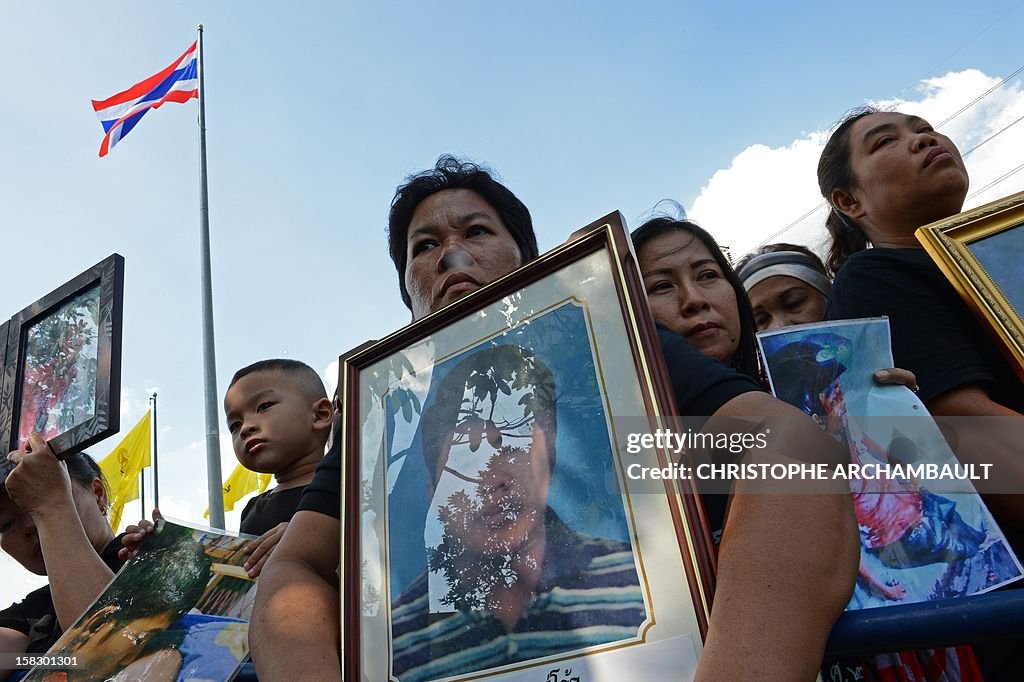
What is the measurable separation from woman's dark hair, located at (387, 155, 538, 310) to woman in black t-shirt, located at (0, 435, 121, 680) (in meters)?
1.13

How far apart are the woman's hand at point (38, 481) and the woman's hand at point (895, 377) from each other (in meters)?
2.11

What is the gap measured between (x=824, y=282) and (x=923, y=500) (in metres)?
1.30

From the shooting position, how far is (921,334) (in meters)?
1.25

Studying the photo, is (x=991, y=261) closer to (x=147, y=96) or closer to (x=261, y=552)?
(x=261, y=552)

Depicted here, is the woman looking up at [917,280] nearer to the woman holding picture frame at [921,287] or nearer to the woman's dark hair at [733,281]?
the woman holding picture frame at [921,287]

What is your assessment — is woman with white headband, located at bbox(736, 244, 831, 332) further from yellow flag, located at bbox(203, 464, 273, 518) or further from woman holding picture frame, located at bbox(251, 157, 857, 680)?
yellow flag, located at bbox(203, 464, 273, 518)

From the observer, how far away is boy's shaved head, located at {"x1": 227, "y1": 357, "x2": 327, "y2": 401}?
2.53 meters

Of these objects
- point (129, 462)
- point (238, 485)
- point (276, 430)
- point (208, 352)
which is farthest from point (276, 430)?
point (238, 485)

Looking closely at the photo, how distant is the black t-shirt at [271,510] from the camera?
2.18 meters

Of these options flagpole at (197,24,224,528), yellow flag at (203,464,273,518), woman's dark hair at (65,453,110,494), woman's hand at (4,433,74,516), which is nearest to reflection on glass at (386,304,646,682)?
woman's hand at (4,433,74,516)

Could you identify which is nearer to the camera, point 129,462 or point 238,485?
point 129,462

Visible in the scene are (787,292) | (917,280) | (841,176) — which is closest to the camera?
(917,280)

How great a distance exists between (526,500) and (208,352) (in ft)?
26.1

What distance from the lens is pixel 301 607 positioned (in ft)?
3.64
